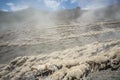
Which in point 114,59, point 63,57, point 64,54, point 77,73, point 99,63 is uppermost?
point 64,54

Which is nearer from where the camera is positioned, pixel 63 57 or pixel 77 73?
pixel 77 73

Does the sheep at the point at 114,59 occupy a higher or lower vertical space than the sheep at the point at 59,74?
higher

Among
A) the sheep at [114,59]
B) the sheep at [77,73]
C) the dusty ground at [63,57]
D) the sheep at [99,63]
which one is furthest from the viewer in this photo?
the sheep at [99,63]

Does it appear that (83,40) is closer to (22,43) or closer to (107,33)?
(107,33)

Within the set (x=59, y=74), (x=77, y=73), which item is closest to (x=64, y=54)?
(x=59, y=74)

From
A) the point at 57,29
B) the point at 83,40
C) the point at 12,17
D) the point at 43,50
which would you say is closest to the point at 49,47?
the point at 43,50

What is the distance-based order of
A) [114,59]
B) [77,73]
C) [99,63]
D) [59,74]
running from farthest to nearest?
[99,63], [59,74], [114,59], [77,73]

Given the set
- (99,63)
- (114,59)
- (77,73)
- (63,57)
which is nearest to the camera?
(77,73)

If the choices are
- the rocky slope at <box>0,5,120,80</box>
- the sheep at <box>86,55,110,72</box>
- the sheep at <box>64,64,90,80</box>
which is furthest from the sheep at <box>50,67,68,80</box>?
the sheep at <box>86,55,110,72</box>

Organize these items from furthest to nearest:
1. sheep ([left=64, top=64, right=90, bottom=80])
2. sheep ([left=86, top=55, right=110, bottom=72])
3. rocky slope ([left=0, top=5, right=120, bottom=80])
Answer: sheep ([left=86, top=55, right=110, bottom=72]), rocky slope ([left=0, top=5, right=120, bottom=80]), sheep ([left=64, top=64, right=90, bottom=80])

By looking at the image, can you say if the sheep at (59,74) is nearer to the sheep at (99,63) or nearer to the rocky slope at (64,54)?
the rocky slope at (64,54)

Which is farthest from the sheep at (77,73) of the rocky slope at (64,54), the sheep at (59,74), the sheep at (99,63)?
the sheep at (99,63)

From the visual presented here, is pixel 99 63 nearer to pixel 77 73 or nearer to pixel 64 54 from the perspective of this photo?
pixel 77 73

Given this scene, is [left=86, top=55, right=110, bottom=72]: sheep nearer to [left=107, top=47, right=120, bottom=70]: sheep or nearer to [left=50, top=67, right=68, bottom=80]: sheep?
[left=107, top=47, right=120, bottom=70]: sheep
